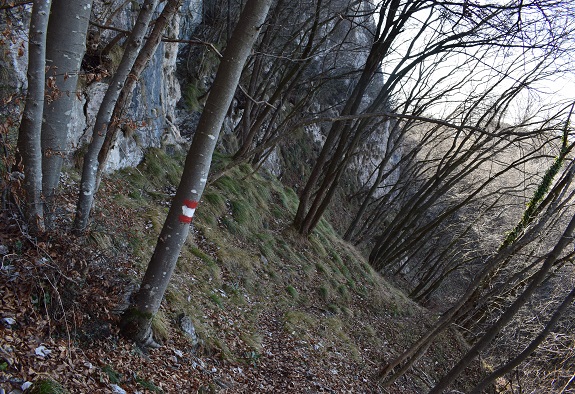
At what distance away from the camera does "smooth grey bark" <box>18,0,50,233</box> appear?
2920 millimetres

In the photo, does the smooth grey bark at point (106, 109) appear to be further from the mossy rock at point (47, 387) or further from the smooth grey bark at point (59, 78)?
the mossy rock at point (47, 387)

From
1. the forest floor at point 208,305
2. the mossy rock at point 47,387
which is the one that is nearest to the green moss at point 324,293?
the forest floor at point 208,305

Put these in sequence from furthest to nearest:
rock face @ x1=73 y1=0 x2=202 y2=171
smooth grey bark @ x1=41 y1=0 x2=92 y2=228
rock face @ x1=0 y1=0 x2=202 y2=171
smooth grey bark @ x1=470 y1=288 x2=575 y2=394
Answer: rock face @ x1=73 y1=0 x2=202 y2=171, smooth grey bark @ x1=470 y1=288 x2=575 y2=394, rock face @ x1=0 y1=0 x2=202 y2=171, smooth grey bark @ x1=41 y1=0 x2=92 y2=228

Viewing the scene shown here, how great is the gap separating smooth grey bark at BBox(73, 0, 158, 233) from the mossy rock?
5.33ft

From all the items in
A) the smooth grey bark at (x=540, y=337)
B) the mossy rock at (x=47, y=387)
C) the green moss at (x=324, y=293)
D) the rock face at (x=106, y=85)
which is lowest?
the green moss at (x=324, y=293)

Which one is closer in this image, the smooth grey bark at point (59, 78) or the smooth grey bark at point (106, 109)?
the smooth grey bark at point (59, 78)

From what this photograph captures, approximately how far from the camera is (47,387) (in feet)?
7.80

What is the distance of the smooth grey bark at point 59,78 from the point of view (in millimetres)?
3248

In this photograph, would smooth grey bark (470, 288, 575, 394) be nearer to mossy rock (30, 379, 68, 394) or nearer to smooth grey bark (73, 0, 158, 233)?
mossy rock (30, 379, 68, 394)

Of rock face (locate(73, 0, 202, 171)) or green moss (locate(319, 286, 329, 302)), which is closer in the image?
rock face (locate(73, 0, 202, 171))

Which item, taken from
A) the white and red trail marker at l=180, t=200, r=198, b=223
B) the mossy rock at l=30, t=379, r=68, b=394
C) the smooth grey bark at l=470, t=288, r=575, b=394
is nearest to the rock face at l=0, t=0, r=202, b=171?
the white and red trail marker at l=180, t=200, r=198, b=223

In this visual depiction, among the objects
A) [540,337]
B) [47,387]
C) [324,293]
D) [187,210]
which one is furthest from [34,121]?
[324,293]

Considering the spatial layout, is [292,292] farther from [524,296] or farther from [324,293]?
[524,296]

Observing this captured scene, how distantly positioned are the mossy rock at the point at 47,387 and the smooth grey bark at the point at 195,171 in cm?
141
